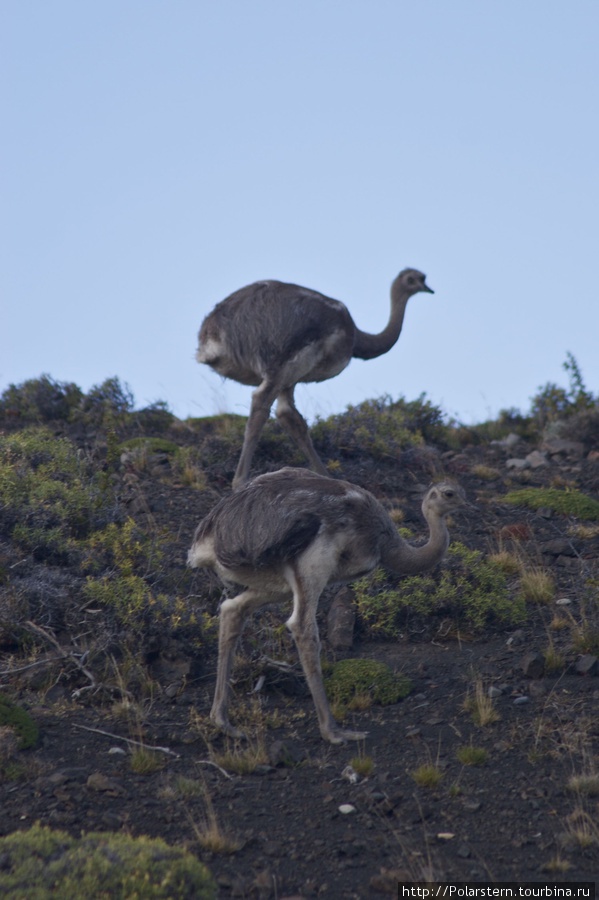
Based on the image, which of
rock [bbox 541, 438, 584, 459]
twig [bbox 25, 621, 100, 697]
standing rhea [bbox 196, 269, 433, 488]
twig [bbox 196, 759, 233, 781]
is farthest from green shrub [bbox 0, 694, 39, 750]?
rock [bbox 541, 438, 584, 459]

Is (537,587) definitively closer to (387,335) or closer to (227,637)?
(227,637)

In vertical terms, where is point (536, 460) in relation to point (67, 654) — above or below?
above

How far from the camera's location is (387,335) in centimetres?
1264

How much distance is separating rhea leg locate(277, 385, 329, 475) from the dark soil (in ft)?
7.49

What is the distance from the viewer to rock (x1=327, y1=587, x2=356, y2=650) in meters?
8.62

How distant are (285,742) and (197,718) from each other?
2.05ft

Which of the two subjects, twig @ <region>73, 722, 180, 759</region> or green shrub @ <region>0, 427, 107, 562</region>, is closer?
twig @ <region>73, 722, 180, 759</region>

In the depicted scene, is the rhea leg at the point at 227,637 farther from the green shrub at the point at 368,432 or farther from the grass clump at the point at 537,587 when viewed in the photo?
the green shrub at the point at 368,432

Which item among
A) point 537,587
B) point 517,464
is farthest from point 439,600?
point 517,464

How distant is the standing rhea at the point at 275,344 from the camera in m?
11.0

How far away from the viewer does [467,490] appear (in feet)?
42.7

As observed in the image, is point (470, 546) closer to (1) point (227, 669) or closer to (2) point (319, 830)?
(1) point (227, 669)

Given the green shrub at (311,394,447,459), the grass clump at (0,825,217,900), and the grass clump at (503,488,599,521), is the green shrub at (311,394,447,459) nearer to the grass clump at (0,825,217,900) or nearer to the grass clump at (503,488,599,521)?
the grass clump at (503,488,599,521)

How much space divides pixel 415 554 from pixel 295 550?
3.42ft
